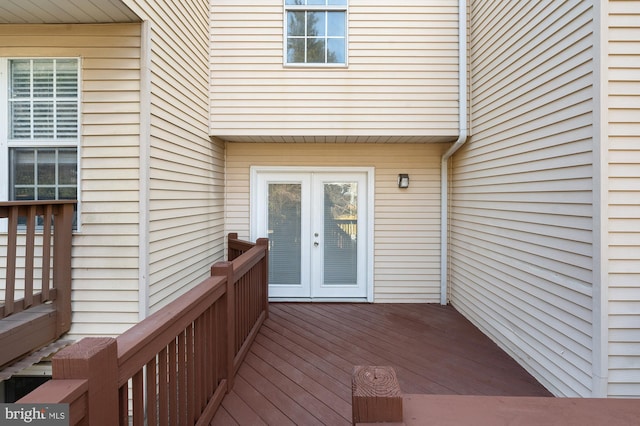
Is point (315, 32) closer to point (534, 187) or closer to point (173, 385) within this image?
point (534, 187)

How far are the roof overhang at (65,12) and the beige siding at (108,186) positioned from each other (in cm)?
8

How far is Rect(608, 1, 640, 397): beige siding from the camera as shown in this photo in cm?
201

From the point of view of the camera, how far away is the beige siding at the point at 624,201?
6.60ft

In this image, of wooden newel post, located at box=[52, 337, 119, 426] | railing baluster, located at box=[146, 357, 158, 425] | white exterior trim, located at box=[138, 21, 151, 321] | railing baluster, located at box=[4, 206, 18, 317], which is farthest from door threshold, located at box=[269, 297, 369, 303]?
wooden newel post, located at box=[52, 337, 119, 426]

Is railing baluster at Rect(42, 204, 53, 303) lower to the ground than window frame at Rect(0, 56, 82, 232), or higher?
lower

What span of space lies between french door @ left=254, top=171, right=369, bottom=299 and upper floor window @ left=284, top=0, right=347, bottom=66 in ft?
5.03

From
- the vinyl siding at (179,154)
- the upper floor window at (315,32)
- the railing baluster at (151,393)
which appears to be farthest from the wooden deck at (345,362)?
the upper floor window at (315,32)

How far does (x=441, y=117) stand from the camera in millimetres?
4055

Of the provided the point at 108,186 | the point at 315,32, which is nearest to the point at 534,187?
the point at 315,32

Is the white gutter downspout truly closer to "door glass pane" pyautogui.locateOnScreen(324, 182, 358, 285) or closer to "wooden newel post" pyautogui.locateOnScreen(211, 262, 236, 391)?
"door glass pane" pyautogui.locateOnScreen(324, 182, 358, 285)

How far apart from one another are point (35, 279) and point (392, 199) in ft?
13.1

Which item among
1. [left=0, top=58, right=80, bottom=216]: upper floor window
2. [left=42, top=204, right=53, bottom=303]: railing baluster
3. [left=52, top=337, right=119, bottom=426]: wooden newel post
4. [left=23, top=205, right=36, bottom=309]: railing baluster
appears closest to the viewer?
[left=52, top=337, right=119, bottom=426]: wooden newel post

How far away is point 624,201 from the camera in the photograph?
2.03m

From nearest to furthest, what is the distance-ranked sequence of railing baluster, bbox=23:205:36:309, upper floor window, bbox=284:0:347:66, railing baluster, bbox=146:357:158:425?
railing baluster, bbox=146:357:158:425
railing baluster, bbox=23:205:36:309
upper floor window, bbox=284:0:347:66
